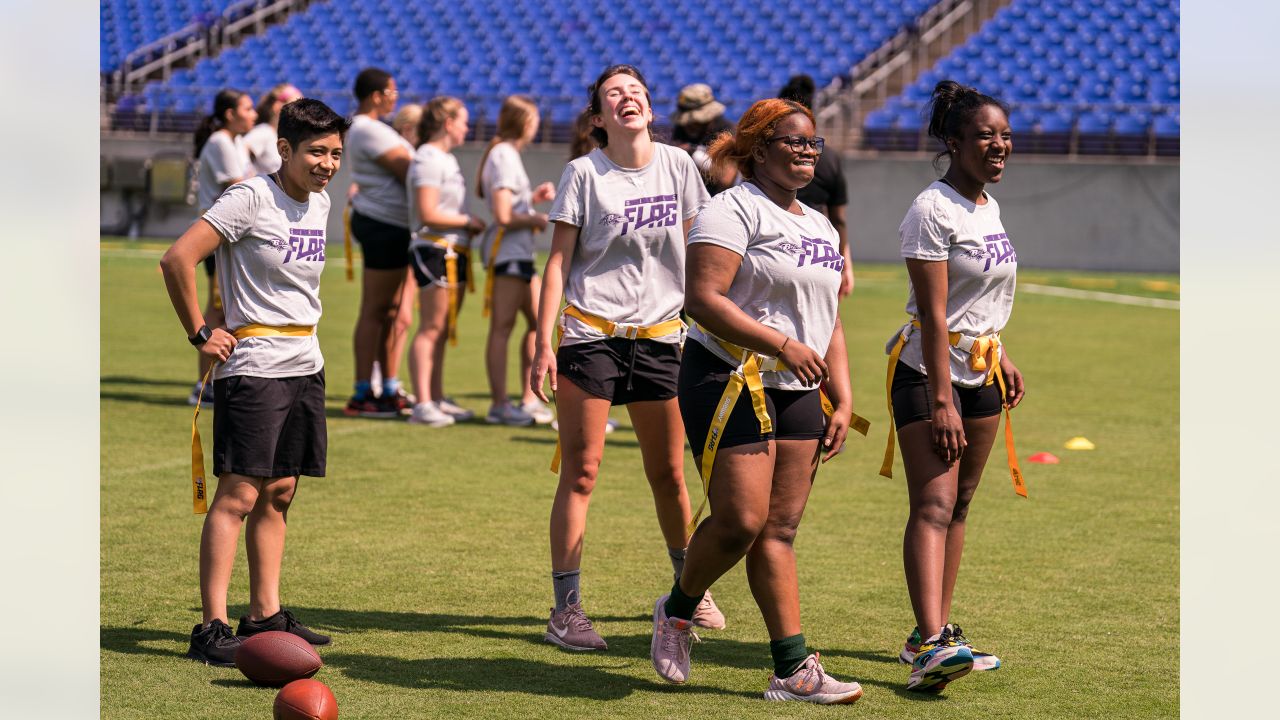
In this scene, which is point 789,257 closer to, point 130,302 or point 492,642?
point 492,642

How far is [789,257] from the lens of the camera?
443cm

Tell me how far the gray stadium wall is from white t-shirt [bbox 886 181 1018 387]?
20129 millimetres

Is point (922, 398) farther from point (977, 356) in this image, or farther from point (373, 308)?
point (373, 308)

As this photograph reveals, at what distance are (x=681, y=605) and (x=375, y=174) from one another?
5.91 metres

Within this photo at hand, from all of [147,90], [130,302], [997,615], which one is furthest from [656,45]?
[997,615]

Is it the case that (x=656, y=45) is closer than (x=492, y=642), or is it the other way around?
(x=492, y=642)

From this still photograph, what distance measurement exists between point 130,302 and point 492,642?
12.9 meters

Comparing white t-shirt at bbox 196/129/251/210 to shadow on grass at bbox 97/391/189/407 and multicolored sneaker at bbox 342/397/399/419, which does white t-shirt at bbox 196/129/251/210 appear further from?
multicolored sneaker at bbox 342/397/399/419

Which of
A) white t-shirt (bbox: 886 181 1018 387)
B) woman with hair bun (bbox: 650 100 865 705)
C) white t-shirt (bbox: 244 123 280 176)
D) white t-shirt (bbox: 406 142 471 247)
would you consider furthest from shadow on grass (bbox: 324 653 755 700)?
white t-shirt (bbox: 244 123 280 176)

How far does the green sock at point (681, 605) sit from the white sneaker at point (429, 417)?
5345 mm

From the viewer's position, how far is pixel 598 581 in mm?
6090

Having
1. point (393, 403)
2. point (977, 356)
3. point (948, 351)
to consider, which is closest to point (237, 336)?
point (948, 351)

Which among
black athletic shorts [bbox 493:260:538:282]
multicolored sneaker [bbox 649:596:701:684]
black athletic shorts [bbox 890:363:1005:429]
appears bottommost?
multicolored sneaker [bbox 649:596:701:684]

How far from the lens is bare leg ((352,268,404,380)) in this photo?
32.3 feet
